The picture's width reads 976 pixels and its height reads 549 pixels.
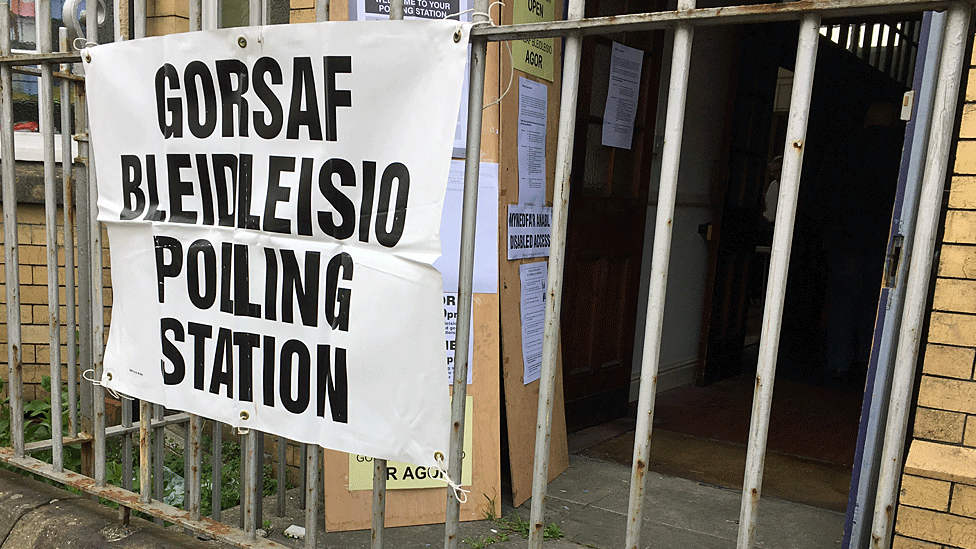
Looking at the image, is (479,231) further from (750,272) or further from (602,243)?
(750,272)

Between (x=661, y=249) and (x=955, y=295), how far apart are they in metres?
1.30

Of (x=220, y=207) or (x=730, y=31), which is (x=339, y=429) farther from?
(x=730, y=31)

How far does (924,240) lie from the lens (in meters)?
1.15

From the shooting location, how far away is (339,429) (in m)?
1.72

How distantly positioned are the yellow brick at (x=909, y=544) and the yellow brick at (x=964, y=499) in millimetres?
141

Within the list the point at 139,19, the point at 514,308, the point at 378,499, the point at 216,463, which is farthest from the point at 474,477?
the point at 139,19

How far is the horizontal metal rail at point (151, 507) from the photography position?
196cm

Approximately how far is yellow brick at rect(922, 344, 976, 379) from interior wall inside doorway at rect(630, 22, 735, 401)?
2.56 metres

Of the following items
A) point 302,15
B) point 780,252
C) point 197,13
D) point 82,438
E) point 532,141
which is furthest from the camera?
point 532,141

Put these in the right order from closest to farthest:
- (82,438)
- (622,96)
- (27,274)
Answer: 1. (82,438)
2. (622,96)
3. (27,274)

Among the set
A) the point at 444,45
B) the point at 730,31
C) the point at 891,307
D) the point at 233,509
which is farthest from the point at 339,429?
the point at 730,31

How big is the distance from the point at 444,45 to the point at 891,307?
1.63 meters

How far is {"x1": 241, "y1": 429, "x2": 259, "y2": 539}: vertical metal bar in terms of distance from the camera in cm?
191

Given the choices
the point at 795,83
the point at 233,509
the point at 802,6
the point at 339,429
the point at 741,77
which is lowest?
the point at 233,509
